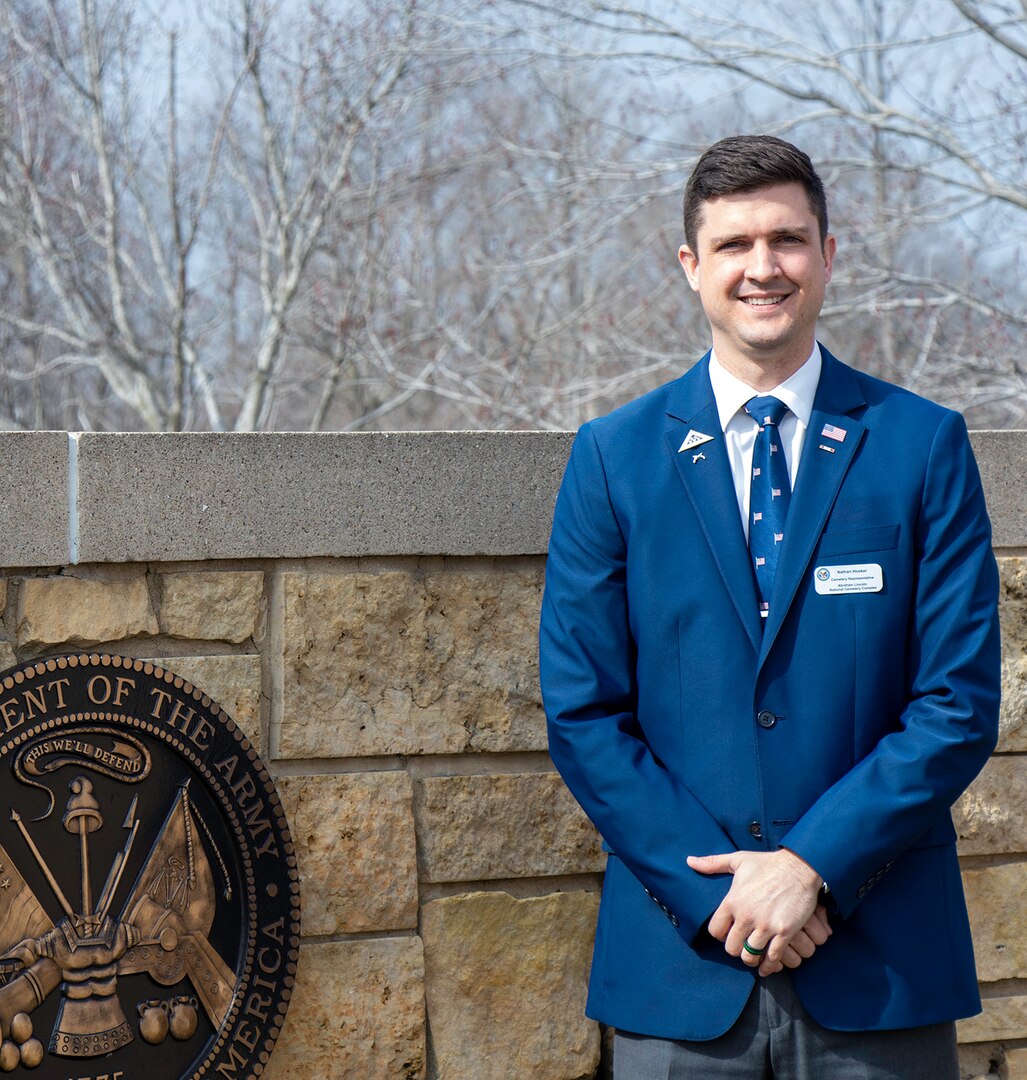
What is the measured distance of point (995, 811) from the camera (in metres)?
3.16

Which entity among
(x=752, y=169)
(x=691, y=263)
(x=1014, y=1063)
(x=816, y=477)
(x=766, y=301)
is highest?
(x=752, y=169)

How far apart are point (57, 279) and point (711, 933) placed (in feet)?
25.4

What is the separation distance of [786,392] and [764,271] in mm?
204

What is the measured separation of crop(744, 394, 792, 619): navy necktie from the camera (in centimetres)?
225

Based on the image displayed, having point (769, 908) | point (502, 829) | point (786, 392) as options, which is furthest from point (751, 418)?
point (502, 829)

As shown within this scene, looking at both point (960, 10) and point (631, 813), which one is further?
point (960, 10)

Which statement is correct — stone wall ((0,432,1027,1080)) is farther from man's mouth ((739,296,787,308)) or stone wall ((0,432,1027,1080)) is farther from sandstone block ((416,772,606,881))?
man's mouth ((739,296,787,308))

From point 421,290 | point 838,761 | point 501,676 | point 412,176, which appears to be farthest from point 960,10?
point 838,761

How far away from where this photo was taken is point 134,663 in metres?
2.65

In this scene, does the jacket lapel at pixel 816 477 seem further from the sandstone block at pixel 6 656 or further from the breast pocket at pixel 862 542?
the sandstone block at pixel 6 656

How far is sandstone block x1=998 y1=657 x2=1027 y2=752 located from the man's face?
1.23 metres

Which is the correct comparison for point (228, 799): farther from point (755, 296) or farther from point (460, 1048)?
point (755, 296)

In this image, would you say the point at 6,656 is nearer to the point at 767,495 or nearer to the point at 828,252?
the point at 767,495

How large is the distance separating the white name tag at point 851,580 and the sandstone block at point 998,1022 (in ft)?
4.72
